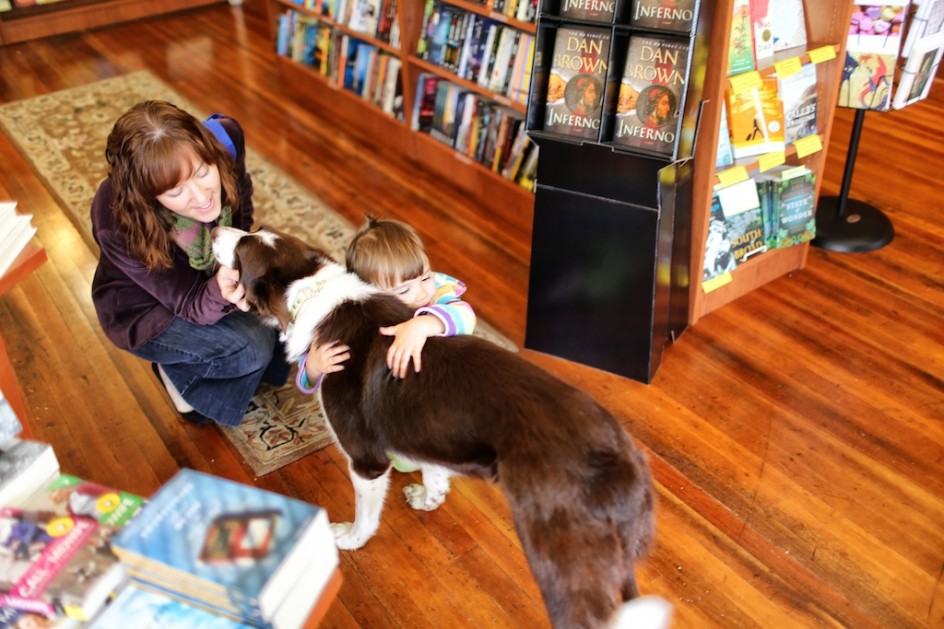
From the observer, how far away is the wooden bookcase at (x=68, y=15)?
5.69 meters

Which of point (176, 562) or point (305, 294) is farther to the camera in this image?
point (305, 294)

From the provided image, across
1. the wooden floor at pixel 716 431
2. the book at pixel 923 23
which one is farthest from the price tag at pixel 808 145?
the wooden floor at pixel 716 431

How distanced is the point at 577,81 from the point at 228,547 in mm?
1704

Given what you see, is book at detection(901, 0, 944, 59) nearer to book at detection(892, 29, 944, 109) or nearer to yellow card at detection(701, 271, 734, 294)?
book at detection(892, 29, 944, 109)

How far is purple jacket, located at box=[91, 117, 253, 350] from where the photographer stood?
206 cm

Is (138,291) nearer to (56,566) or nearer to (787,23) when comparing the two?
(56,566)

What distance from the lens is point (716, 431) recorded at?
7.67 feet

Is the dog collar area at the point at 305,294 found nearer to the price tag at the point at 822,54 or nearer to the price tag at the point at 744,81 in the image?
the price tag at the point at 744,81

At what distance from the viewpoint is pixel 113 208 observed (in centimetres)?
199

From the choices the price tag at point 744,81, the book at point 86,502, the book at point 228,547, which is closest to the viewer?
the book at point 228,547

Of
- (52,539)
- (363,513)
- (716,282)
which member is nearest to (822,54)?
(716,282)

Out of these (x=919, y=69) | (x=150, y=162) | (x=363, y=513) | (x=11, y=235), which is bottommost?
(x=363, y=513)

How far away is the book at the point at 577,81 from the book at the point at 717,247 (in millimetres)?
590

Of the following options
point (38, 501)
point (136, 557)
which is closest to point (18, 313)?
point (38, 501)
